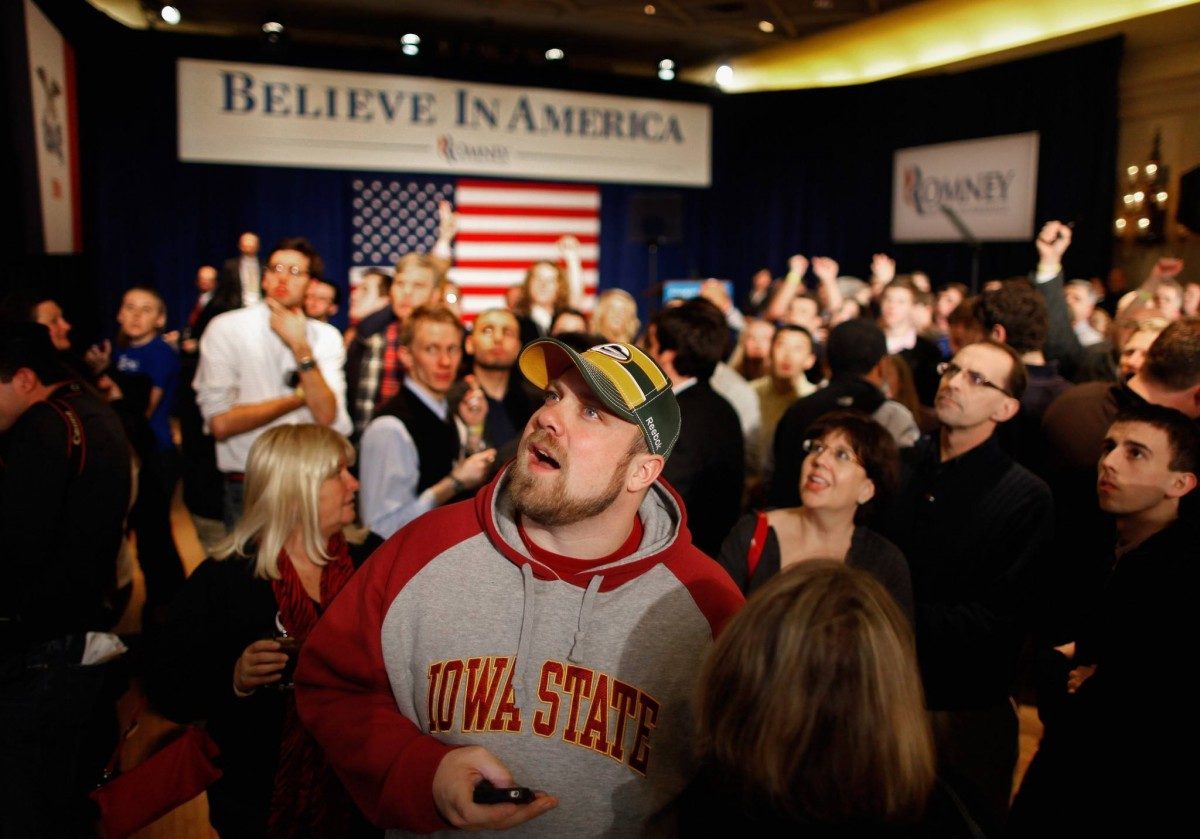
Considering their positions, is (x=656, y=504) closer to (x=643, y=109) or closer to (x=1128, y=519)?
(x=1128, y=519)

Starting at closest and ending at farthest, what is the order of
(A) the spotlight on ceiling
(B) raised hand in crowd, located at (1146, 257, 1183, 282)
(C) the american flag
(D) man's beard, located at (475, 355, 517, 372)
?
(D) man's beard, located at (475, 355, 517, 372) < (B) raised hand in crowd, located at (1146, 257, 1183, 282) < (A) the spotlight on ceiling < (C) the american flag

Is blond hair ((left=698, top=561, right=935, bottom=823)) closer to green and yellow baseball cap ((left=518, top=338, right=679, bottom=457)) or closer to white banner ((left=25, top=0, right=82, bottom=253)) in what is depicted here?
green and yellow baseball cap ((left=518, top=338, right=679, bottom=457))

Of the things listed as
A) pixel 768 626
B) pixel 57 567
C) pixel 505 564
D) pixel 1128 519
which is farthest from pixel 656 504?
pixel 57 567

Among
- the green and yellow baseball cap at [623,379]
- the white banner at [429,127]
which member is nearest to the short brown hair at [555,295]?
the green and yellow baseball cap at [623,379]

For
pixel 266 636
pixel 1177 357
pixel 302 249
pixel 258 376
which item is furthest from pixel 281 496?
pixel 1177 357

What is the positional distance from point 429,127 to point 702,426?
7682 mm

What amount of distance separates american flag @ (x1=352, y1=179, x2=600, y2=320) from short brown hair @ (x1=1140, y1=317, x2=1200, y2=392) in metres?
8.16

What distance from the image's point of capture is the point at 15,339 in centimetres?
230

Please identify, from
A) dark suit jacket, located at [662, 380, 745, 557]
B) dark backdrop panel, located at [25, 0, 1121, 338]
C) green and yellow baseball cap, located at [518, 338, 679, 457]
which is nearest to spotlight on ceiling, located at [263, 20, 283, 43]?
dark backdrop panel, located at [25, 0, 1121, 338]

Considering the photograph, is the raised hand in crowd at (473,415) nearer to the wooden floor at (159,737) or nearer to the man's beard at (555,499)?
the wooden floor at (159,737)

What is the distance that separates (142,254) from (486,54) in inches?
173

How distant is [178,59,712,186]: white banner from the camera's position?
8.66m

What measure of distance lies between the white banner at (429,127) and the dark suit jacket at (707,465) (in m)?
7.34

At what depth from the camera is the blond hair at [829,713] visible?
3.28 ft
